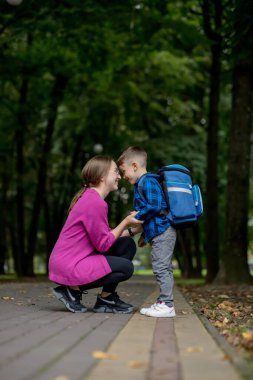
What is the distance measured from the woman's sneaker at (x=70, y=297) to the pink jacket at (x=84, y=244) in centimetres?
16

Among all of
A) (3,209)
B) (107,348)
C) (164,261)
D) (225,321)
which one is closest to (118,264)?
(164,261)

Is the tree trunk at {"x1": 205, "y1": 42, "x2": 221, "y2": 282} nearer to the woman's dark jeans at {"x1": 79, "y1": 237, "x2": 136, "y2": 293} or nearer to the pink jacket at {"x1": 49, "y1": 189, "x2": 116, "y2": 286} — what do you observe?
the woman's dark jeans at {"x1": 79, "y1": 237, "x2": 136, "y2": 293}

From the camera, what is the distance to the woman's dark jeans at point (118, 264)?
21.2ft

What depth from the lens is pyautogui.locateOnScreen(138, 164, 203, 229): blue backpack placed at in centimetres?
636

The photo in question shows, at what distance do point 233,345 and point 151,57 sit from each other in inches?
670

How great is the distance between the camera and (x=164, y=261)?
252 inches

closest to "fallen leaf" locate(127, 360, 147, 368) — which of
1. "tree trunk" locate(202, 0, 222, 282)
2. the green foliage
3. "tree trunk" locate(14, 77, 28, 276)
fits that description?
the green foliage

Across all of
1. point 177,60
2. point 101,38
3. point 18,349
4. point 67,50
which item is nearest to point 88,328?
point 18,349

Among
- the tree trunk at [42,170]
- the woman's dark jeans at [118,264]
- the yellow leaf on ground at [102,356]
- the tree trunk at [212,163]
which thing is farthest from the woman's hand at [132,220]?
the tree trunk at [42,170]

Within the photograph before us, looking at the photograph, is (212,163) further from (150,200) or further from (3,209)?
(3,209)

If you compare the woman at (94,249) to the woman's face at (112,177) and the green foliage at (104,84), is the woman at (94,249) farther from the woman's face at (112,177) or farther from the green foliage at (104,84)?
the green foliage at (104,84)

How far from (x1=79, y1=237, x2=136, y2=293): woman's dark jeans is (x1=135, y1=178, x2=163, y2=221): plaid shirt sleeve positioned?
43 centimetres

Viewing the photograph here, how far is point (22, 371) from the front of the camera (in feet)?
11.0

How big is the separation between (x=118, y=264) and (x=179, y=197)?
90cm
